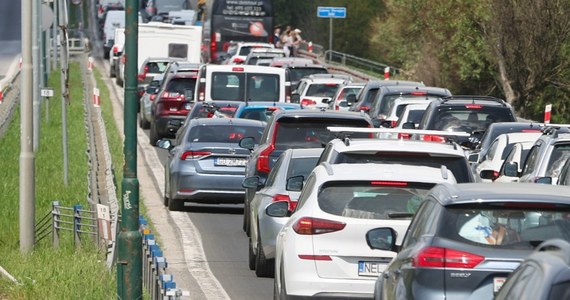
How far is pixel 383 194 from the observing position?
41.3 ft

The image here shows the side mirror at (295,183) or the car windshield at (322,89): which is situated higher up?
the side mirror at (295,183)

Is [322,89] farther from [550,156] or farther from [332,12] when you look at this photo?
[332,12]

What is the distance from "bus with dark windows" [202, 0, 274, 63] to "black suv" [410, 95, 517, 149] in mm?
45842

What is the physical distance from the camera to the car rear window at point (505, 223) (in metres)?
9.36

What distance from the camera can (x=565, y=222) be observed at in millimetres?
9461

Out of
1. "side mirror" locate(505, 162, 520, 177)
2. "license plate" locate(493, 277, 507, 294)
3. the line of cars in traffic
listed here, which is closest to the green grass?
the line of cars in traffic

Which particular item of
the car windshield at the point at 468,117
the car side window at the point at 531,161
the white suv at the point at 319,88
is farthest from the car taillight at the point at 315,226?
the white suv at the point at 319,88

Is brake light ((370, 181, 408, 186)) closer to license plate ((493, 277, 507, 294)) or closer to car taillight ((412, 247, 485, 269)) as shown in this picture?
car taillight ((412, 247, 485, 269))

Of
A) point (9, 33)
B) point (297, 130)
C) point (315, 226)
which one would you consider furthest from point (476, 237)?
point (9, 33)

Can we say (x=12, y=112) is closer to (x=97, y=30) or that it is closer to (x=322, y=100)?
(x=322, y=100)

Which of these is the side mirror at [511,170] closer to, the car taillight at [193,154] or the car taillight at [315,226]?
the car taillight at [315,226]

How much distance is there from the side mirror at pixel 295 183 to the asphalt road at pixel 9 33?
53.2 metres

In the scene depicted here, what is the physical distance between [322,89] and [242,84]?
751cm

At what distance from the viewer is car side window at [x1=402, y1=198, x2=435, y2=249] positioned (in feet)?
32.2
